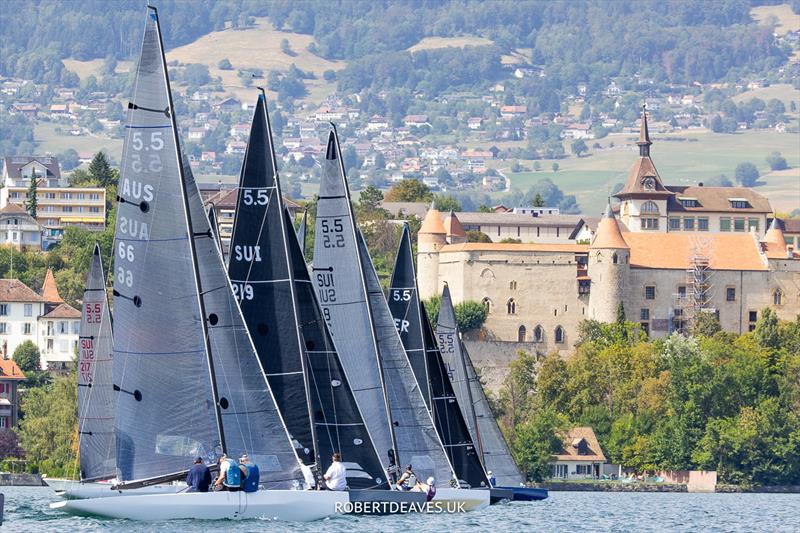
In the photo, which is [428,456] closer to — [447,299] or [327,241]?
[327,241]

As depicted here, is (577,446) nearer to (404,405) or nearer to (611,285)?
(611,285)

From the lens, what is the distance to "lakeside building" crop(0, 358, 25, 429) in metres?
119

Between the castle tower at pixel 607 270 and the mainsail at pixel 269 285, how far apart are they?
9866cm

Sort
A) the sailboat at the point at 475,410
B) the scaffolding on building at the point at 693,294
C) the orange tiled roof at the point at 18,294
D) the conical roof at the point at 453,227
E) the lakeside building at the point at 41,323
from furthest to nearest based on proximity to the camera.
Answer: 1. the conical roof at the point at 453,227
2. the orange tiled roof at the point at 18,294
3. the lakeside building at the point at 41,323
4. the scaffolding on building at the point at 693,294
5. the sailboat at the point at 475,410

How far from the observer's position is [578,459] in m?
111

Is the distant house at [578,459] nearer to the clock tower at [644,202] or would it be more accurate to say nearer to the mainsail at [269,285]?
the clock tower at [644,202]

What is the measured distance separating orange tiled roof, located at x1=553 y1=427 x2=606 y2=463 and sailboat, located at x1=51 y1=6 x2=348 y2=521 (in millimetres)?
73078

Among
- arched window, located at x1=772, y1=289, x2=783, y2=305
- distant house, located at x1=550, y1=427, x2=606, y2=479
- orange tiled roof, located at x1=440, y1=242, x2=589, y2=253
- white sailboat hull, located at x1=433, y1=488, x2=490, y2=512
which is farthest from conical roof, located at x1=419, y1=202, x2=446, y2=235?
white sailboat hull, located at x1=433, y1=488, x2=490, y2=512

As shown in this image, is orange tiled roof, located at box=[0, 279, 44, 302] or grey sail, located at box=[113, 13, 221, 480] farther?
orange tiled roof, located at box=[0, 279, 44, 302]

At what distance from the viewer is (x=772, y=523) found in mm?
58656

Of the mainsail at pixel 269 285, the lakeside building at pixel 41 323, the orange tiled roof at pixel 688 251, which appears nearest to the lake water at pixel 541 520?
the mainsail at pixel 269 285

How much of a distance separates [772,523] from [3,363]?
7479cm

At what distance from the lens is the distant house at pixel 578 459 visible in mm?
110500

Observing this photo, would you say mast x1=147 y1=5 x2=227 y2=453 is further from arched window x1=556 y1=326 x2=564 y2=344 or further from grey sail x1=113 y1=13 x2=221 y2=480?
arched window x1=556 y1=326 x2=564 y2=344
